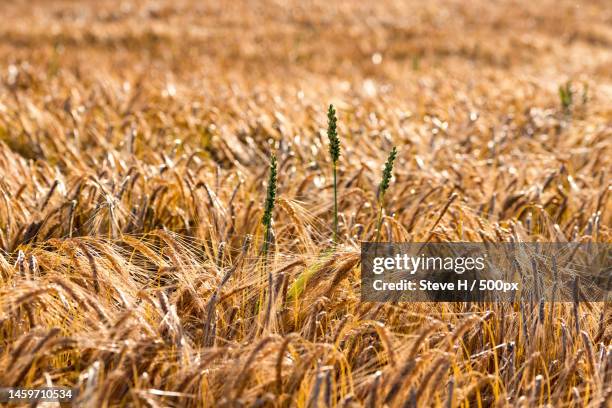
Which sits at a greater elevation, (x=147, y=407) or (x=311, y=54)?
(x=311, y=54)

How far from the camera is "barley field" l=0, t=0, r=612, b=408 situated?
5.56ft

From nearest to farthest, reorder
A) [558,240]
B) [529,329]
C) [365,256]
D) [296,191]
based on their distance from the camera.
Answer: [529,329] → [365,256] → [558,240] → [296,191]

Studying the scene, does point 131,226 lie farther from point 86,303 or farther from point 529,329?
point 529,329

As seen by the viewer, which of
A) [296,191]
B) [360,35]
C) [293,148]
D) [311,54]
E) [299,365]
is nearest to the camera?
[299,365]

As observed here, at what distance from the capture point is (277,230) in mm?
2740

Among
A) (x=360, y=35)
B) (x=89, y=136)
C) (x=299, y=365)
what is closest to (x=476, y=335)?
(x=299, y=365)

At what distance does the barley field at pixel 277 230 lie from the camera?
1.70 meters

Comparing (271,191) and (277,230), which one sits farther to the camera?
(277,230)

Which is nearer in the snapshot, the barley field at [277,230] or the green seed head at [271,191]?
the barley field at [277,230]

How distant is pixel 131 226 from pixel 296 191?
683 millimetres

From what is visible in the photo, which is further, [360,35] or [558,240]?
[360,35]

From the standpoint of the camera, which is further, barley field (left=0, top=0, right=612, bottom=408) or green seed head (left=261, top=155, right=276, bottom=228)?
green seed head (left=261, top=155, right=276, bottom=228)

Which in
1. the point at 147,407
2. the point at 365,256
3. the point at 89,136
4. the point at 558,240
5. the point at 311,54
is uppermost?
the point at 311,54

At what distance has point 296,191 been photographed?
2.98 metres
